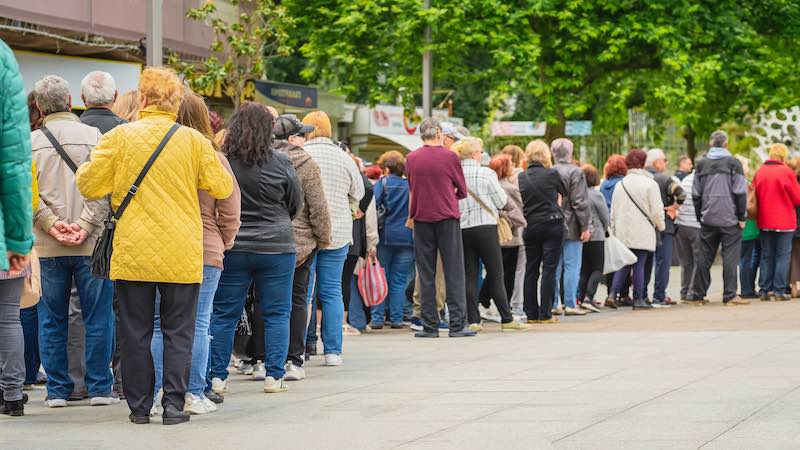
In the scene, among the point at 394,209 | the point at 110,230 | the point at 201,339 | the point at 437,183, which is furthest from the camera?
the point at 394,209

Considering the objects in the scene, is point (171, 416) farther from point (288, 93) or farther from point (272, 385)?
point (288, 93)

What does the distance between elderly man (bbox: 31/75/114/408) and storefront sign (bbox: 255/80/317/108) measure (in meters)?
18.7

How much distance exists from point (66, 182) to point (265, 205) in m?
1.23

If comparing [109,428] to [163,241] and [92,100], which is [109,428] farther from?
[92,100]

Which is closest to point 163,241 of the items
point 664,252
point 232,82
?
point 664,252

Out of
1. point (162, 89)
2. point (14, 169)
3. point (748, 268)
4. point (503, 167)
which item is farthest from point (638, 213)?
point (14, 169)

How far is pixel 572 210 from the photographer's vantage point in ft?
52.5

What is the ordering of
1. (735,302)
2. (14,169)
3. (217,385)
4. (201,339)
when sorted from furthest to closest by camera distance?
(735,302) < (217,385) < (201,339) < (14,169)

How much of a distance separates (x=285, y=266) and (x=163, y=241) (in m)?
1.73

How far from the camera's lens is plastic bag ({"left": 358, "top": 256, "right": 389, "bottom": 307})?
45.5ft

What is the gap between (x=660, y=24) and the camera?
90.2 feet

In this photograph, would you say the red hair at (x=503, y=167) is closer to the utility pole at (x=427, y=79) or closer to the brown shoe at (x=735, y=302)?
the brown shoe at (x=735, y=302)

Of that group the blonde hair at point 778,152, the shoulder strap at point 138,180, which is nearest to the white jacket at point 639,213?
the blonde hair at point 778,152

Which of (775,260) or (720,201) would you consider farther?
(775,260)
